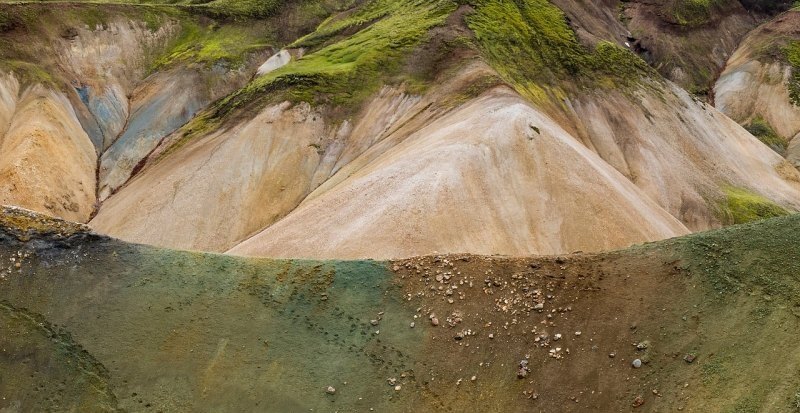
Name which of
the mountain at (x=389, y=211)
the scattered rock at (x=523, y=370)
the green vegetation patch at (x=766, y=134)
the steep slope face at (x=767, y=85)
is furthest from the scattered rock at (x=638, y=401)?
the green vegetation patch at (x=766, y=134)

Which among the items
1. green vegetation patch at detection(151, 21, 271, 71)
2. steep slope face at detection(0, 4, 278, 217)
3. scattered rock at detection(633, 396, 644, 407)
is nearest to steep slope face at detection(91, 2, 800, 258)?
steep slope face at detection(0, 4, 278, 217)

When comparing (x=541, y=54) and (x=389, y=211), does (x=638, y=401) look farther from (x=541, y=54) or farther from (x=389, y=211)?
(x=541, y=54)

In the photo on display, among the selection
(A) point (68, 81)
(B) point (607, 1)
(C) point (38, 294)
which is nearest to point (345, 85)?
(A) point (68, 81)

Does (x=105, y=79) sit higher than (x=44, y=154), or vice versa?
(x=105, y=79)

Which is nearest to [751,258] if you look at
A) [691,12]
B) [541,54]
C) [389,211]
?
[389,211]

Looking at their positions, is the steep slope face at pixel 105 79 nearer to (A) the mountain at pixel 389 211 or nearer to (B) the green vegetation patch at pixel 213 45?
(B) the green vegetation patch at pixel 213 45

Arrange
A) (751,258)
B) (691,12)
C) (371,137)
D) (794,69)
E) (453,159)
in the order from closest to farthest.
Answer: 1. (751,258)
2. (453,159)
3. (371,137)
4. (794,69)
5. (691,12)

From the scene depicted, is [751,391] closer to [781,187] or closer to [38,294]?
[38,294]
